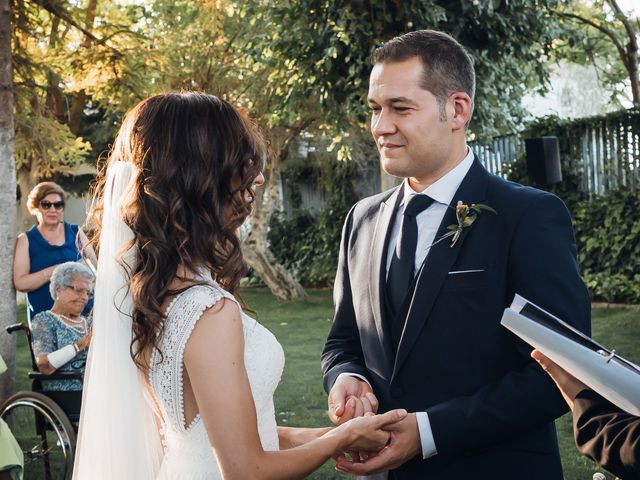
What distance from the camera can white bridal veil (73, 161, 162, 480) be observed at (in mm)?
2791

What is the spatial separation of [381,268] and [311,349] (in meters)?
9.33

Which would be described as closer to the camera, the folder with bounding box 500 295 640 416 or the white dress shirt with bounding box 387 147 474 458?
the folder with bounding box 500 295 640 416

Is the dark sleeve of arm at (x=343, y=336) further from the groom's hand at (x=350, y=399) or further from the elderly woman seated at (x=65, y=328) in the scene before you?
the elderly woman seated at (x=65, y=328)

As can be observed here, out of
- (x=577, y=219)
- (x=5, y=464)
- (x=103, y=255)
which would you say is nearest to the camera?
(x=103, y=255)

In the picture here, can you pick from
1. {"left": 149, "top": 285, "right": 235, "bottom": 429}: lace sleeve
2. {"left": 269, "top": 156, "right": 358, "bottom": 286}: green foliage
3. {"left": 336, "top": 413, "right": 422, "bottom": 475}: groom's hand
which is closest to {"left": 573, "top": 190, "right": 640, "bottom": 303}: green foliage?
{"left": 269, "top": 156, "right": 358, "bottom": 286}: green foliage

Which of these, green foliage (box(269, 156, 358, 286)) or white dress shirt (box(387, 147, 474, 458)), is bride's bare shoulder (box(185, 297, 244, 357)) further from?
green foliage (box(269, 156, 358, 286))

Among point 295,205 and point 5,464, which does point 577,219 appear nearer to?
point 295,205

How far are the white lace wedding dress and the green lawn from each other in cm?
378

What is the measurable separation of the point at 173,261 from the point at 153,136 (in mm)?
398

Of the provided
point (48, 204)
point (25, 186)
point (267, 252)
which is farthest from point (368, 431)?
point (25, 186)

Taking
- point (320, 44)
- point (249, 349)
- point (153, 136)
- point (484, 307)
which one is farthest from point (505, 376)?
point (320, 44)

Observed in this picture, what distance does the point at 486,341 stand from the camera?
268 centimetres

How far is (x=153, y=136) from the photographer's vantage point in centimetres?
262

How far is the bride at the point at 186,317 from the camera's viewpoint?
2424 mm
